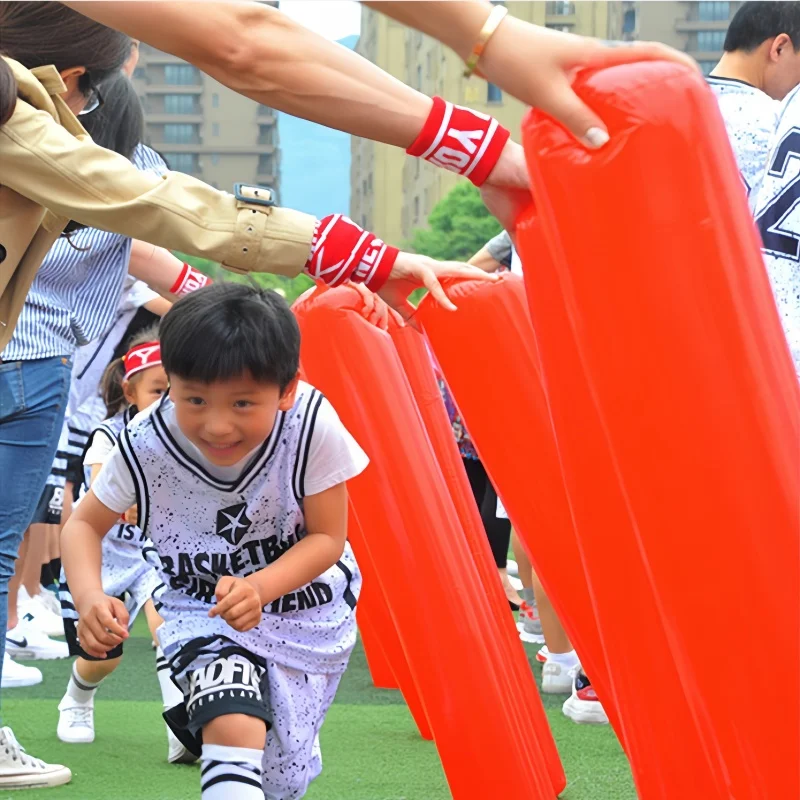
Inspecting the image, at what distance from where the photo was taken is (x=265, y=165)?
103 metres

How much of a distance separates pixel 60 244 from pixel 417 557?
3.94 feet

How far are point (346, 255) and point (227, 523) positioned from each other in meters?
0.57

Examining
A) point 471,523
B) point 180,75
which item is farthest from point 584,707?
point 180,75

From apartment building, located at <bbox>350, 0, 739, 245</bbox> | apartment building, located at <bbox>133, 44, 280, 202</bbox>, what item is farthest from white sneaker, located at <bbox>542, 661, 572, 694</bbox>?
apartment building, located at <bbox>133, 44, 280, 202</bbox>

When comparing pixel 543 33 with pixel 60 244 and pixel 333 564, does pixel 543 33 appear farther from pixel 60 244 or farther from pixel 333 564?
pixel 60 244

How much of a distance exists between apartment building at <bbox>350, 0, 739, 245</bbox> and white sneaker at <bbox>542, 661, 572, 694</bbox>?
108ft

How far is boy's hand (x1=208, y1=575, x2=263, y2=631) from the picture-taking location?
236 centimetres

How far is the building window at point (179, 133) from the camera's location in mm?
103625

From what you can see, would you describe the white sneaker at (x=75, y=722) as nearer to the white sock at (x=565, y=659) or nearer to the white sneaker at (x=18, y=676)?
the white sneaker at (x=18, y=676)

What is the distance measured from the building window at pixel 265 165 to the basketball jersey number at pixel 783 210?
101 meters

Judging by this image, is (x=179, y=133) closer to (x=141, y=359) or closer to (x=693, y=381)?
(x=141, y=359)

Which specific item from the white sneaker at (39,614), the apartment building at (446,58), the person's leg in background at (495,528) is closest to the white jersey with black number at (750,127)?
the person's leg in background at (495,528)

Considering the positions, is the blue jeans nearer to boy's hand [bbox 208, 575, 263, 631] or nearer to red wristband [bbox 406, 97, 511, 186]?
boy's hand [bbox 208, 575, 263, 631]

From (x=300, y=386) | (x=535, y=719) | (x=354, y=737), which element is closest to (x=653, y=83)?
(x=300, y=386)
